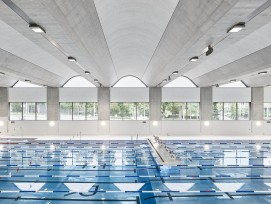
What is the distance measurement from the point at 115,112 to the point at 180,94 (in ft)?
21.5

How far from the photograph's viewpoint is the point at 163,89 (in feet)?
80.0

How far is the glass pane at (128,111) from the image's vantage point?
24.4 m

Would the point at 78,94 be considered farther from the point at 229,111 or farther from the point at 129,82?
the point at 229,111

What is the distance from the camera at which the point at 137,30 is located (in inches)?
411

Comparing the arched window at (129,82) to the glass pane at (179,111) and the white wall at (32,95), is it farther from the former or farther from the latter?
the white wall at (32,95)

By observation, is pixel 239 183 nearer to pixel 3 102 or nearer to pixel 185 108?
pixel 185 108

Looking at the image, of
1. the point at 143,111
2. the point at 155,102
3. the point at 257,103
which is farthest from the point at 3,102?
the point at 257,103

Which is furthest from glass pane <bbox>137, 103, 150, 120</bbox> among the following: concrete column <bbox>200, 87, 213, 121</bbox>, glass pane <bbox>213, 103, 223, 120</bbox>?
glass pane <bbox>213, 103, 223, 120</bbox>

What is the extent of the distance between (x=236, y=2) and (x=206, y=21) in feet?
4.73

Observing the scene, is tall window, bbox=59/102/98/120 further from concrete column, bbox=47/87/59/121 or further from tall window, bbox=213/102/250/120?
tall window, bbox=213/102/250/120

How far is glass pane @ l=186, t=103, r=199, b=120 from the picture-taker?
24469 mm

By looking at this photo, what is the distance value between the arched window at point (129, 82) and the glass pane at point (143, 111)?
1.97 m

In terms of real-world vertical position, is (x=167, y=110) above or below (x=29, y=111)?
above

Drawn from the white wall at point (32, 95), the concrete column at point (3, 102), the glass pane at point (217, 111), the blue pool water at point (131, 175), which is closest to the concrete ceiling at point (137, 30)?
the blue pool water at point (131, 175)
